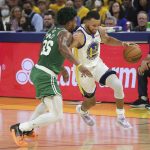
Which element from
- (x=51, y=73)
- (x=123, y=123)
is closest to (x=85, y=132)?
(x=123, y=123)

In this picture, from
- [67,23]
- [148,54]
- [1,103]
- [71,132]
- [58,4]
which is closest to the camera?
[67,23]

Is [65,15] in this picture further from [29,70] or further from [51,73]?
[29,70]

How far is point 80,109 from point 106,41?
4.04ft

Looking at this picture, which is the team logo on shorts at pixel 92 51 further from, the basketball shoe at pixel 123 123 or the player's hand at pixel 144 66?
the player's hand at pixel 144 66

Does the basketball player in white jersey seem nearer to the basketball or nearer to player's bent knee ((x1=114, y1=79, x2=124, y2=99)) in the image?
player's bent knee ((x1=114, y1=79, x2=124, y2=99))

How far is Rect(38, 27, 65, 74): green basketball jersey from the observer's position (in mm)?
7946

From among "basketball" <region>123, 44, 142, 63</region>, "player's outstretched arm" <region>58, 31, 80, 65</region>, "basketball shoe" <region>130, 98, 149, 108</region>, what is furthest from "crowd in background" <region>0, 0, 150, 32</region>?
"player's outstretched arm" <region>58, 31, 80, 65</region>

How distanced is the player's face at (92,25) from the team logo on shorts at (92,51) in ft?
0.67

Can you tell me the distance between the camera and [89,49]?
9336 millimetres

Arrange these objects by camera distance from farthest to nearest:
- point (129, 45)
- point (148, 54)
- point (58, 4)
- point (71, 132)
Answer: point (58, 4) → point (148, 54) → point (129, 45) → point (71, 132)

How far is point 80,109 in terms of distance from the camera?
9883 mm

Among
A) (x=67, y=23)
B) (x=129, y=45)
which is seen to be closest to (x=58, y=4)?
(x=129, y=45)

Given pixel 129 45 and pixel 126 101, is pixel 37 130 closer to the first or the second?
pixel 129 45

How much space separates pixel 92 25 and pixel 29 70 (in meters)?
4.63
